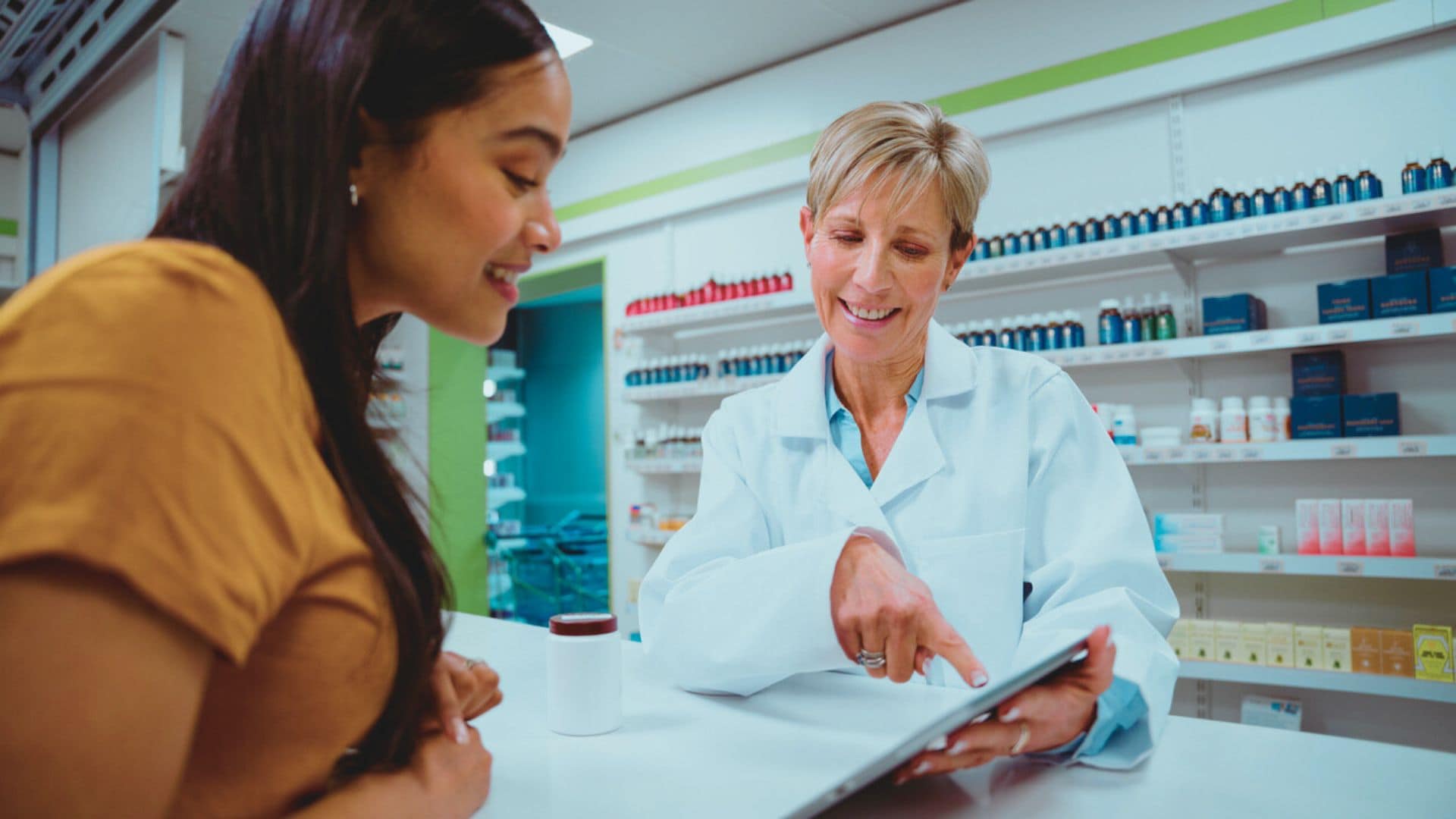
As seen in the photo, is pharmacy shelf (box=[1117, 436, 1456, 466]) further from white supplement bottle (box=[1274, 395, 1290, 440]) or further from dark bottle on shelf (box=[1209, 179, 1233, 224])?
dark bottle on shelf (box=[1209, 179, 1233, 224])

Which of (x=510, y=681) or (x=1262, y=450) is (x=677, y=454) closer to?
(x=1262, y=450)

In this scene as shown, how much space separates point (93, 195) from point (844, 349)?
12.4 ft

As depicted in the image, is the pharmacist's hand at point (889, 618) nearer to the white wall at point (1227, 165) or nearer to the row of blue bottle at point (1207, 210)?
the row of blue bottle at point (1207, 210)

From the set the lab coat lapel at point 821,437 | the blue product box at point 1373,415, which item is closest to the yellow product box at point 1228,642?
the blue product box at point 1373,415

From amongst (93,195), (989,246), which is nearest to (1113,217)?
(989,246)

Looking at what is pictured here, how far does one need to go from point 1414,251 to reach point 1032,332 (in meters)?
1.26

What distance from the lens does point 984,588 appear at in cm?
142

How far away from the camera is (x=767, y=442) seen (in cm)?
160

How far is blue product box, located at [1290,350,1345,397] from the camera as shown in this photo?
3.07m

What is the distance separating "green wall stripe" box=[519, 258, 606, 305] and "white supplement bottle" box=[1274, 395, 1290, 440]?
3946 mm

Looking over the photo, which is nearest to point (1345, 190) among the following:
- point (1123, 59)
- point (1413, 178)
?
point (1413, 178)

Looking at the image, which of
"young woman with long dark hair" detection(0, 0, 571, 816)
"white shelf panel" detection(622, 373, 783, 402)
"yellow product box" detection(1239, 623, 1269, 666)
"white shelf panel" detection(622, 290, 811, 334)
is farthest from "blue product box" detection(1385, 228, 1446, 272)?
"young woman with long dark hair" detection(0, 0, 571, 816)

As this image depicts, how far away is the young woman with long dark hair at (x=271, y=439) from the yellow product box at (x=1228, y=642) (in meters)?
3.15

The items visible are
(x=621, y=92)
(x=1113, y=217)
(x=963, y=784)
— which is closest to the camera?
(x=963, y=784)
